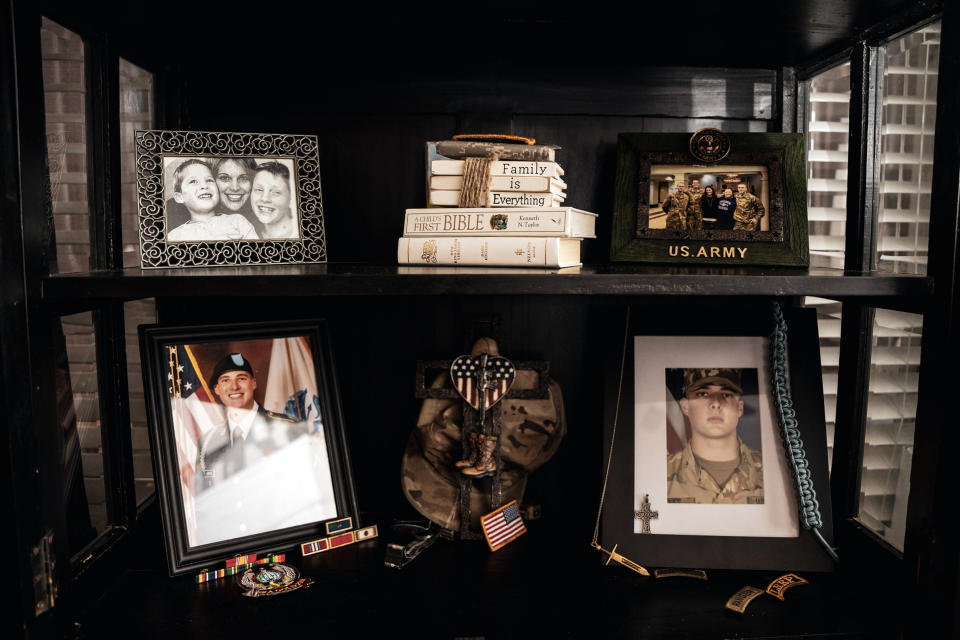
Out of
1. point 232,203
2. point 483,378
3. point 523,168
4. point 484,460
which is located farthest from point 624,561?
point 232,203

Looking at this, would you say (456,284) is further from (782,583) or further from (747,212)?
(782,583)

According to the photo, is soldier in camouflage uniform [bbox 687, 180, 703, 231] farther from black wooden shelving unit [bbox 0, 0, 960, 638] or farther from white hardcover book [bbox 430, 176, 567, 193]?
white hardcover book [bbox 430, 176, 567, 193]

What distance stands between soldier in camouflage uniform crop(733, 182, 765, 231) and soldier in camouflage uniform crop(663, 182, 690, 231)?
9 cm

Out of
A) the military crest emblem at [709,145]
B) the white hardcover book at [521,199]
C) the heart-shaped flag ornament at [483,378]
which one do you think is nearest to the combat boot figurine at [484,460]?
the heart-shaped flag ornament at [483,378]

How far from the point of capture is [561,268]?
1.15m

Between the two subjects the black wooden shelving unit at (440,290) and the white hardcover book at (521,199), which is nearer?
the black wooden shelving unit at (440,290)

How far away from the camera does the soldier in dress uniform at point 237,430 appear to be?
1.24 m

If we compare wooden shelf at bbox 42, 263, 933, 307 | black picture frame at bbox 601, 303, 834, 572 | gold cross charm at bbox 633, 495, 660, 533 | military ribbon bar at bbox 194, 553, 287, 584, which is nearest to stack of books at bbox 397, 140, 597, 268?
wooden shelf at bbox 42, 263, 933, 307

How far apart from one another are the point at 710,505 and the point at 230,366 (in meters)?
0.91

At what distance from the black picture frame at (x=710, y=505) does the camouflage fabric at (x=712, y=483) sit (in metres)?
0.02

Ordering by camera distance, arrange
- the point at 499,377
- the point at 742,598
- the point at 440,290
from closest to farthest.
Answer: the point at 440,290, the point at 742,598, the point at 499,377

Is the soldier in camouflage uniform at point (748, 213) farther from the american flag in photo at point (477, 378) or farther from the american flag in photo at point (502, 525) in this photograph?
the american flag in photo at point (502, 525)

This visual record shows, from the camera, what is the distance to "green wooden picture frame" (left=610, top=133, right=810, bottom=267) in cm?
125

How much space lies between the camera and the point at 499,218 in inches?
46.1
